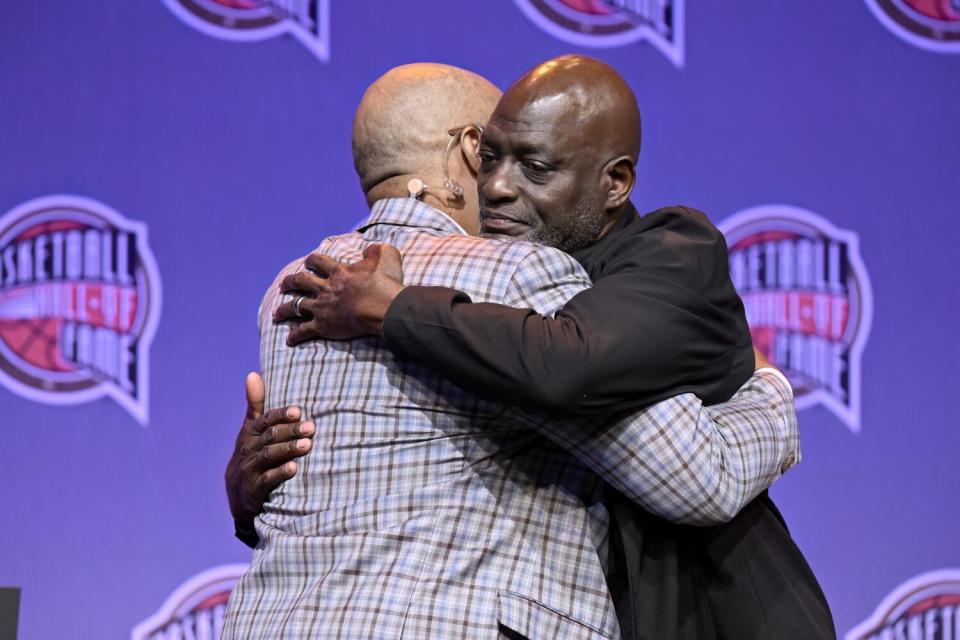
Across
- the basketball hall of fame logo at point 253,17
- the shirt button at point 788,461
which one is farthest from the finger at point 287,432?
the basketball hall of fame logo at point 253,17

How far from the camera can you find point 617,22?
299 cm

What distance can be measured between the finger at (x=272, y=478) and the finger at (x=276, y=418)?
0.18 ft

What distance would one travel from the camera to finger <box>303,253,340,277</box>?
158cm

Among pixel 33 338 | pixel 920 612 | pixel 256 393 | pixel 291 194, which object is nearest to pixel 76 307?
pixel 33 338

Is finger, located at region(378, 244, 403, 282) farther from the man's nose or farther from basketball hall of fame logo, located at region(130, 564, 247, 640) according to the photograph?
basketball hall of fame logo, located at region(130, 564, 247, 640)

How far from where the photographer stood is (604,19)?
9.80ft

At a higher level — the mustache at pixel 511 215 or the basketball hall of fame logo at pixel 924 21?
the basketball hall of fame logo at pixel 924 21

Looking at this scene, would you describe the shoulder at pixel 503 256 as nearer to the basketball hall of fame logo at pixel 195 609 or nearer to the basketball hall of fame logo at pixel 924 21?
the basketball hall of fame logo at pixel 195 609

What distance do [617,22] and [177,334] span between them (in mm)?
1245

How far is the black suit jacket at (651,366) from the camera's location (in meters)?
1.37

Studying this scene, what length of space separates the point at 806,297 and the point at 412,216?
1580 millimetres

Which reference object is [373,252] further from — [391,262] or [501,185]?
[501,185]

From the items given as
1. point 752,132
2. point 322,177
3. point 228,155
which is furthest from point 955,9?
point 228,155

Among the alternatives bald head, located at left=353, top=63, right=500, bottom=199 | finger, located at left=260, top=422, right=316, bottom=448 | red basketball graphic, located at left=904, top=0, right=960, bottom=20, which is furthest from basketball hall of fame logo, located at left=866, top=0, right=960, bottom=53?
finger, located at left=260, top=422, right=316, bottom=448
